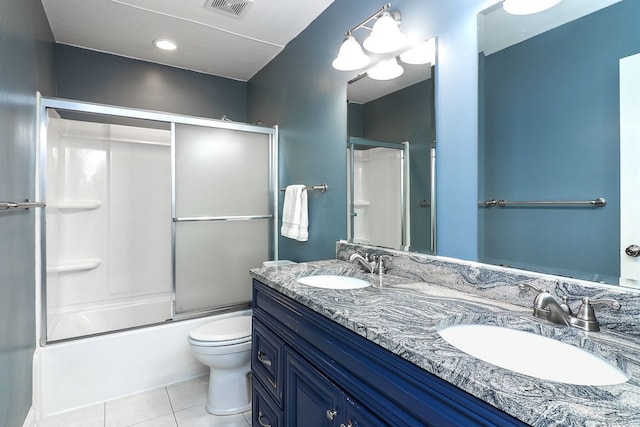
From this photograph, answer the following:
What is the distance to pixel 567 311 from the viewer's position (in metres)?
0.87

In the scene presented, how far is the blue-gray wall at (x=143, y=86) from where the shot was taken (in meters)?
2.61

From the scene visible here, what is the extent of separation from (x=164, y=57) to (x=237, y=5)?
1.11 m

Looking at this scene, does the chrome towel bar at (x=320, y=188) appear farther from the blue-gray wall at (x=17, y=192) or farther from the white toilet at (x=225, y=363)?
the blue-gray wall at (x=17, y=192)

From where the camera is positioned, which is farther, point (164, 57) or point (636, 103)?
point (164, 57)

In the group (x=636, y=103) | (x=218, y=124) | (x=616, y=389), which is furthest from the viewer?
(x=218, y=124)

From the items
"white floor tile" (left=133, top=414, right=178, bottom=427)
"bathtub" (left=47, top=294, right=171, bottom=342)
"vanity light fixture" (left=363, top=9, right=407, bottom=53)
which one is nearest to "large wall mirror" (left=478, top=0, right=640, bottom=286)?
"vanity light fixture" (left=363, top=9, right=407, bottom=53)

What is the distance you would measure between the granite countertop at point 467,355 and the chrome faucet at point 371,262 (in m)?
0.15

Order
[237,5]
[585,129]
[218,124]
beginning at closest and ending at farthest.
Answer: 1. [585,129]
2. [237,5]
3. [218,124]

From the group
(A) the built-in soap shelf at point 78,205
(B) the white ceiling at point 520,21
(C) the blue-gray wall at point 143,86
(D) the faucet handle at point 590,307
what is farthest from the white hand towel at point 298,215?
(A) the built-in soap shelf at point 78,205

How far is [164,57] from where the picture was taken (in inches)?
Answer: 110

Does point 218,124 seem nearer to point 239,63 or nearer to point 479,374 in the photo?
point 239,63

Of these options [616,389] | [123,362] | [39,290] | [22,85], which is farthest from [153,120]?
[616,389]

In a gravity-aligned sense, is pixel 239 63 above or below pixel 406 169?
→ above

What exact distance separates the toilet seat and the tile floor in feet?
1.35
